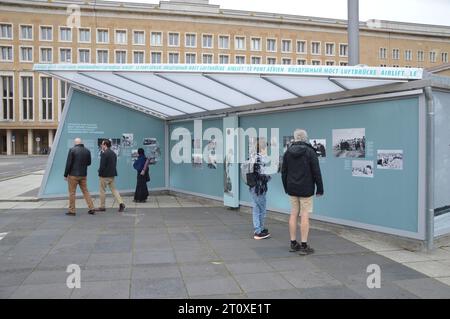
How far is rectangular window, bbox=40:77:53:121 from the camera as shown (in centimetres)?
6938

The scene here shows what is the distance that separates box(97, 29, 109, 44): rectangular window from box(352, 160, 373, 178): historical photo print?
67.5 metres

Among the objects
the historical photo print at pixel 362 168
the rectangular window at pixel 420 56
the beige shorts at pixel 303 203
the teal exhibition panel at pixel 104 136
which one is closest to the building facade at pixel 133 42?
the rectangular window at pixel 420 56

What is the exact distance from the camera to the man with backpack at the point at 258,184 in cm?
729

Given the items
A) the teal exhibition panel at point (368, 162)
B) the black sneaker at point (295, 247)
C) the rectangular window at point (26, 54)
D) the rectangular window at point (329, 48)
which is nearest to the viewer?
the black sneaker at point (295, 247)

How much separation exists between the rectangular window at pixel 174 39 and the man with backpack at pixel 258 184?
2668 inches

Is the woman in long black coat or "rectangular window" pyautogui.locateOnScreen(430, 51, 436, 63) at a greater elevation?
"rectangular window" pyautogui.locateOnScreen(430, 51, 436, 63)

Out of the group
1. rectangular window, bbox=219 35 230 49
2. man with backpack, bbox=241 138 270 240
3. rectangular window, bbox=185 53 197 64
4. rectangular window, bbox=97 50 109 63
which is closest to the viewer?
man with backpack, bbox=241 138 270 240

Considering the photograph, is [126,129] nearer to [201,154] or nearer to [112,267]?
[201,154]

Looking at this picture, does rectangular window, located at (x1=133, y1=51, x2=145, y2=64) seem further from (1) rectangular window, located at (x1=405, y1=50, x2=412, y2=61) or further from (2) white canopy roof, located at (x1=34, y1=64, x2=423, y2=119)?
(2) white canopy roof, located at (x1=34, y1=64, x2=423, y2=119)

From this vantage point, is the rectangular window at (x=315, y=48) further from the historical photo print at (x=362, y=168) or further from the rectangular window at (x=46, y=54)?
the historical photo print at (x=362, y=168)

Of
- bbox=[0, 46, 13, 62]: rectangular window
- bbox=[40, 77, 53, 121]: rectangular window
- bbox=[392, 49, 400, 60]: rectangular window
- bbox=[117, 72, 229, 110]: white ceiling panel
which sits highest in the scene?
bbox=[392, 49, 400, 60]: rectangular window

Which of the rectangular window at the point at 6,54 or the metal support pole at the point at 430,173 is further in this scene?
the rectangular window at the point at 6,54

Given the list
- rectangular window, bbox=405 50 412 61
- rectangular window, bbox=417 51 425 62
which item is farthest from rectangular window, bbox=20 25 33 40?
rectangular window, bbox=417 51 425 62

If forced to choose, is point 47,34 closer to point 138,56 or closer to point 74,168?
point 138,56
